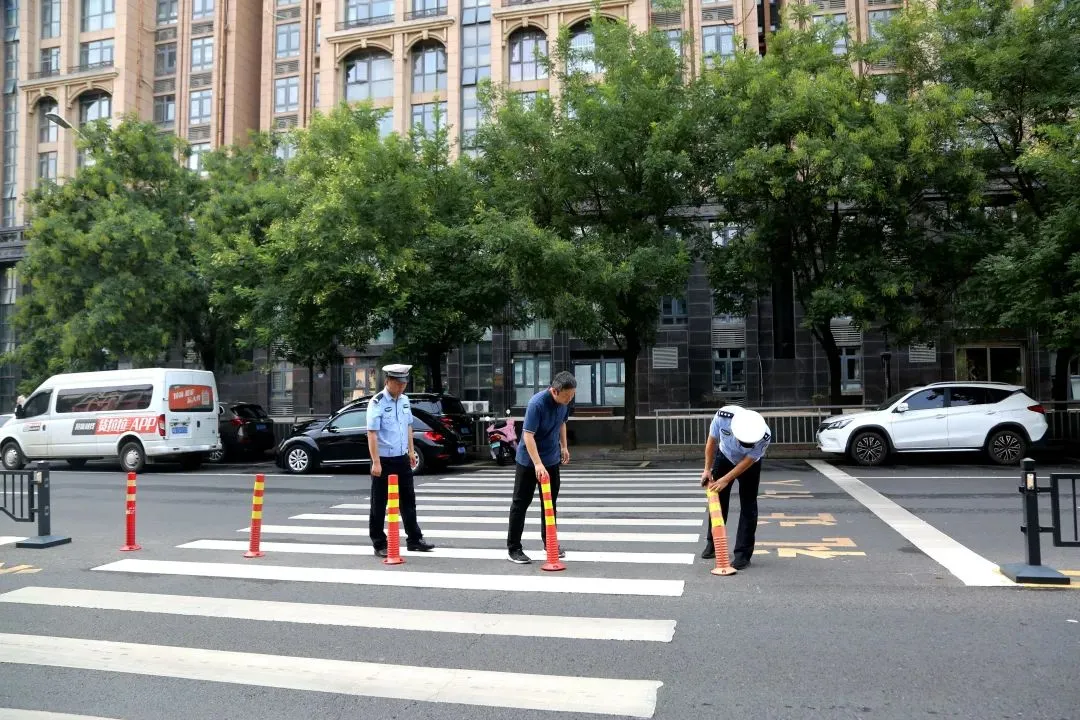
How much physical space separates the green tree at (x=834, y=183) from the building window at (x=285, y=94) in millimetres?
25448

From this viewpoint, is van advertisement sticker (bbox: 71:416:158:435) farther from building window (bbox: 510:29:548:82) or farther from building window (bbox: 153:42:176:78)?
building window (bbox: 153:42:176:78)

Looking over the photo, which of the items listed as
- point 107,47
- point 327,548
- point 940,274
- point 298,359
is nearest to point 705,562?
point 327,548

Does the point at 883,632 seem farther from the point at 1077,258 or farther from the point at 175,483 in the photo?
the point at 175,483

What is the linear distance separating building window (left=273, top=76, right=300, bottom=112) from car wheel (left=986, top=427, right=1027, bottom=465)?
110 ft

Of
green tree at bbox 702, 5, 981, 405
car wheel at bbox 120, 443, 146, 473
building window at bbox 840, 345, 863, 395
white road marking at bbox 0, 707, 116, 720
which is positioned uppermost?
green tree at bbox 702, 5, 981, 405

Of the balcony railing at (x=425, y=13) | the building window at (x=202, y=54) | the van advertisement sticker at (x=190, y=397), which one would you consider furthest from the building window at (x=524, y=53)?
the van advertisement sticker at (x=190, y=397)

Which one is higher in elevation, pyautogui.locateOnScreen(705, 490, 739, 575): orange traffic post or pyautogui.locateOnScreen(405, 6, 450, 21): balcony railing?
pyautogui.locateOnScreen(405, 6, 450, 21): balcony railing

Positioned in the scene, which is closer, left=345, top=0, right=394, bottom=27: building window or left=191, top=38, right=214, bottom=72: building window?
left=345, top=0, right=394, bottom=27: building window

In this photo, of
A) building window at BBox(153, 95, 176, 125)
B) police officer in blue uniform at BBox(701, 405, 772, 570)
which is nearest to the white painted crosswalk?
police officer in blue uniform at BBox(701, 405, 772, 570)

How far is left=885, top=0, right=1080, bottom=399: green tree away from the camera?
15.4m

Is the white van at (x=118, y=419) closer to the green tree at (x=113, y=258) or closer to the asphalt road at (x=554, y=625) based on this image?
the green tree at (x=113, y=258)

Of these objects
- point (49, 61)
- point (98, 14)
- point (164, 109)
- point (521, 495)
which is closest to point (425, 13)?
point (164, 109)

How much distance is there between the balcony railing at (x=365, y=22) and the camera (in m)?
35.1

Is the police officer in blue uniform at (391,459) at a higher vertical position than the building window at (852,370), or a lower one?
lower
